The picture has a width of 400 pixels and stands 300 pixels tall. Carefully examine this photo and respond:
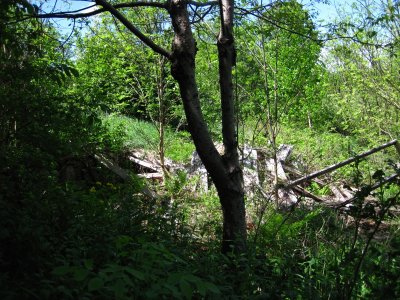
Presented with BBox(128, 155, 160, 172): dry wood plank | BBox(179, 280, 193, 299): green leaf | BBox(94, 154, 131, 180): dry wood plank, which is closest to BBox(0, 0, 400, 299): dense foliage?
BBox(179, 280, 193, 299): green leaf

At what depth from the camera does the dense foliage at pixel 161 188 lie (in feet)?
9.09

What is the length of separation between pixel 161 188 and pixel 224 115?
4.89 metres

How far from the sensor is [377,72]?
40.0 feet

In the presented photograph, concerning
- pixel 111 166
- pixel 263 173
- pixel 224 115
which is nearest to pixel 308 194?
pixel 263 173

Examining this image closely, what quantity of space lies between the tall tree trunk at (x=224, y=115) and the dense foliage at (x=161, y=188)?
0.31 meters

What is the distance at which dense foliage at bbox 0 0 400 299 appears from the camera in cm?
A: 277

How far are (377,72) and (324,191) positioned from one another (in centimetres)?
443

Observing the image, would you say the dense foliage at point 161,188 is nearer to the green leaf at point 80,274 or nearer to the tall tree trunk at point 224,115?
the green leaf at point 80,274

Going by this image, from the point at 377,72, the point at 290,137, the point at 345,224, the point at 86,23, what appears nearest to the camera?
the point at 86,23

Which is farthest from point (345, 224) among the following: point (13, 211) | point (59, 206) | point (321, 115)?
point (321, 115)

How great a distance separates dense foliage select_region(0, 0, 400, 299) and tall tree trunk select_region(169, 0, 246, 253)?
312mm

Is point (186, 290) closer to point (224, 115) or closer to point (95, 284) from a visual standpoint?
point (95, 284)

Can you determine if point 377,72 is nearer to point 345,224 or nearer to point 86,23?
point 345,224

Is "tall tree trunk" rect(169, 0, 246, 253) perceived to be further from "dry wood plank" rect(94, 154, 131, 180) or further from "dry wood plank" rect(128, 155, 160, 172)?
"dry wood plank" rect(128, 155, 160, 172)
